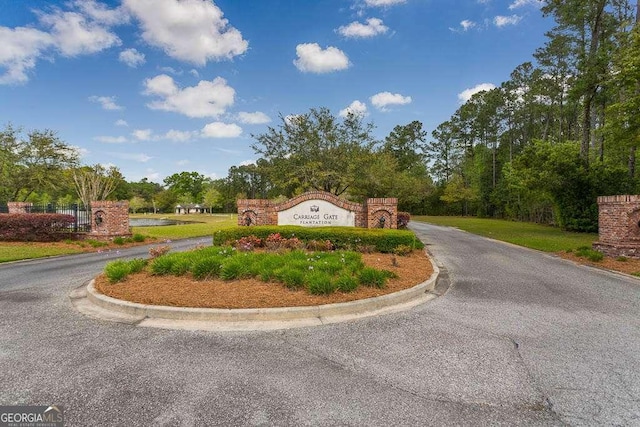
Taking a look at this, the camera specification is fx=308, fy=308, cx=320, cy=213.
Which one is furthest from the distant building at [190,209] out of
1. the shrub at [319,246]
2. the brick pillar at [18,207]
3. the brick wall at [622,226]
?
the brick wall at [622,226]

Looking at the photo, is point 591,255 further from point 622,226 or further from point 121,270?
point 121,270

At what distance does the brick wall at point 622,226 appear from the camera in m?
9.55

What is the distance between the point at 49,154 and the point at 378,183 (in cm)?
2743

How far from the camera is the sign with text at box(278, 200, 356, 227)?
12117 millimetres

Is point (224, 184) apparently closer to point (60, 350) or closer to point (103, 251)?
point (103, 251)

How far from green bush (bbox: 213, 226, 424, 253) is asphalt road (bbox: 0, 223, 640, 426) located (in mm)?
4624

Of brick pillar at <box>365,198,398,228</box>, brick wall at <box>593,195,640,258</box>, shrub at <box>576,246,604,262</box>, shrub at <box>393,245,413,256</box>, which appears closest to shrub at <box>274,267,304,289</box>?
shrub at <box>393,245,413,256</box>

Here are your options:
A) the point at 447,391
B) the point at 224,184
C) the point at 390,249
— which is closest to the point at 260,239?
the point at 390,249

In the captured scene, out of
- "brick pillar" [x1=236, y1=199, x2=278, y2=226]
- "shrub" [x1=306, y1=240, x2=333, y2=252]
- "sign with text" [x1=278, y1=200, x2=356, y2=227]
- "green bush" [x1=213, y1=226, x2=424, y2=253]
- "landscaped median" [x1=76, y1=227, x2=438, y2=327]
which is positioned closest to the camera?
"landscaped median" [x1=76, y1=227, x2=438, y2=327]

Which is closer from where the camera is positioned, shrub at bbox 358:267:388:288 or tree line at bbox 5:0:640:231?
shrub at bbox 358:267:388:288

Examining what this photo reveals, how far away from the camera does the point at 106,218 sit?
47.1 ft

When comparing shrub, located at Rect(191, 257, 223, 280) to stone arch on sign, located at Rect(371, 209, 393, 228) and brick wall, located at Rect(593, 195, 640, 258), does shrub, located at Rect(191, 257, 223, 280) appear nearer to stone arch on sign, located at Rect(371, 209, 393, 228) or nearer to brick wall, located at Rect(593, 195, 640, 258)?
stone arch on sign, located at Rect(371, 209, 393, 228)

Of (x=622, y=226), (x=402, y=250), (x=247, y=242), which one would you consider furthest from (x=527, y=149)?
(x=247, y=242)

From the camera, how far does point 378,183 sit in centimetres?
1795
